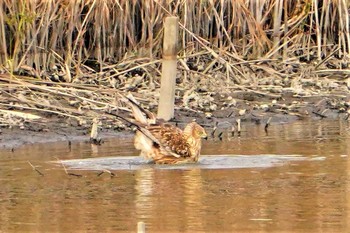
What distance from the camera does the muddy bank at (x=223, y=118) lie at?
11320 millimetres

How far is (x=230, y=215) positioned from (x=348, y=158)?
2888mm

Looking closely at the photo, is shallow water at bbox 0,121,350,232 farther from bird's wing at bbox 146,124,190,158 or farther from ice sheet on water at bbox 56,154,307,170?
bird's wing at bbox 146,124,190,158

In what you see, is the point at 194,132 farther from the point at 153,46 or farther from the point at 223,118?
the point at 153,46

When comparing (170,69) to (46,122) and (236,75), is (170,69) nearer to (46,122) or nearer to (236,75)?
(46,122)

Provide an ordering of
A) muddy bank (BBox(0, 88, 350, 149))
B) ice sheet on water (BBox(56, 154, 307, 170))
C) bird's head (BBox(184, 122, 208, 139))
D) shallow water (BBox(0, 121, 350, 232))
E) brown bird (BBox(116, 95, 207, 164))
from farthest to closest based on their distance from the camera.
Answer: muddy bank (BBox(0, 88, 350, 149)) < bird's head (BBox(184, 122, 208, 139)) < brown bird (BBox(116, 95, 207, 164)) < ice sheet on water (BBox(56, 154, 307, 170)) < shallow water (BBox(0, 121, 350, 232))

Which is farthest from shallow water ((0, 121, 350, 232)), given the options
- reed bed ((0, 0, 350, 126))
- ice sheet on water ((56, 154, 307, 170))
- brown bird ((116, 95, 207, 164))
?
reed bed ((0, 0, 350, 126))

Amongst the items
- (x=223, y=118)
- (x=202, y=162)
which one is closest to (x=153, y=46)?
(x=223, y=118)

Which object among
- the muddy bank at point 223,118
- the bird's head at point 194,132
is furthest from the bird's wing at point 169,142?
the muddy bank at point 223,118

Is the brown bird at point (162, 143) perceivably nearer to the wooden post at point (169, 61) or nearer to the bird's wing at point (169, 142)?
the bird's wing at point (169, 142)

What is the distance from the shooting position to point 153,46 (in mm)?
14648

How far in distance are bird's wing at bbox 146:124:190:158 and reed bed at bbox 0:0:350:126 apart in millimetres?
2285

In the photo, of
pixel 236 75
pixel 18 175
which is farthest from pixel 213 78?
pixel 18 175

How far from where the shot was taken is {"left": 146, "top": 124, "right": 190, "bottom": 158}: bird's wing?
9.60 meters

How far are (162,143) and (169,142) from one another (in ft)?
0.26
